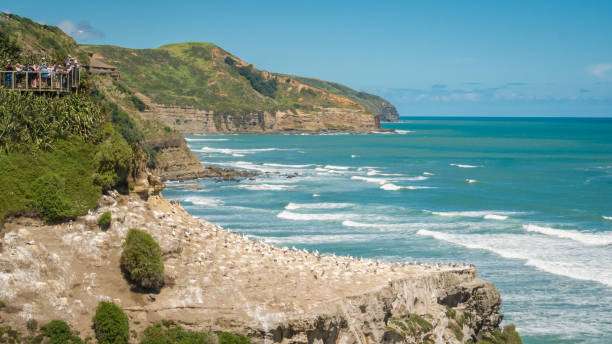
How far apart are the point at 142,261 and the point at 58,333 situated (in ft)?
9.39

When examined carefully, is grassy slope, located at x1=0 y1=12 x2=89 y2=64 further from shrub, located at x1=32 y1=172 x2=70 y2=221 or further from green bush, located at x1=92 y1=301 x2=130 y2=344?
green bush, located at x1=92 y1=301 x2=130 y2=344

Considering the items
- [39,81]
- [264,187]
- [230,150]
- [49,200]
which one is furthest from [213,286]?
[230,150]

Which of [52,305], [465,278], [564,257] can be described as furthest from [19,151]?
[564,257]

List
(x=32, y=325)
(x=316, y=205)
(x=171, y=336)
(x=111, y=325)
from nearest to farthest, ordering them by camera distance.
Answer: (x=32, y=325), (x=111, y=325), (x=171, y=336), (x=316, y=205)

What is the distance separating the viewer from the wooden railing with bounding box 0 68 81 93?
70.1ft

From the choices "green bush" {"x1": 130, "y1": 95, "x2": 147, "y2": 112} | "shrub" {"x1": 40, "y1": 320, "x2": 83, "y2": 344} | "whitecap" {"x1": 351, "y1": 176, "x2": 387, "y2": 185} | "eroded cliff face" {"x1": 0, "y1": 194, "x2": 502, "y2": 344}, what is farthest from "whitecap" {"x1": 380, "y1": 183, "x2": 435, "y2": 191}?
"shrub" {"x1": 40, "y1": 320, "x2": 83, "y2": 344}

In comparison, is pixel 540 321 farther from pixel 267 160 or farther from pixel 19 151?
pixel 267 160

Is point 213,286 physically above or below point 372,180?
above

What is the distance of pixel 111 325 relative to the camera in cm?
1691

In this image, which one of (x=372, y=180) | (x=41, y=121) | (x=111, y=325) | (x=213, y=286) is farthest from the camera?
(x=372, y=180)

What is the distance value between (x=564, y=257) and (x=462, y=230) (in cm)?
870

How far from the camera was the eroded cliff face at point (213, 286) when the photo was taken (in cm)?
1744

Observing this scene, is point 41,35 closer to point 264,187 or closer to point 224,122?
point 264,187

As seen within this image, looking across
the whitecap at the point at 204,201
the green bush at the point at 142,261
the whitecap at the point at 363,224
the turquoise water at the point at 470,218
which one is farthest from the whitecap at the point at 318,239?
the green bush at the point at 142,261
